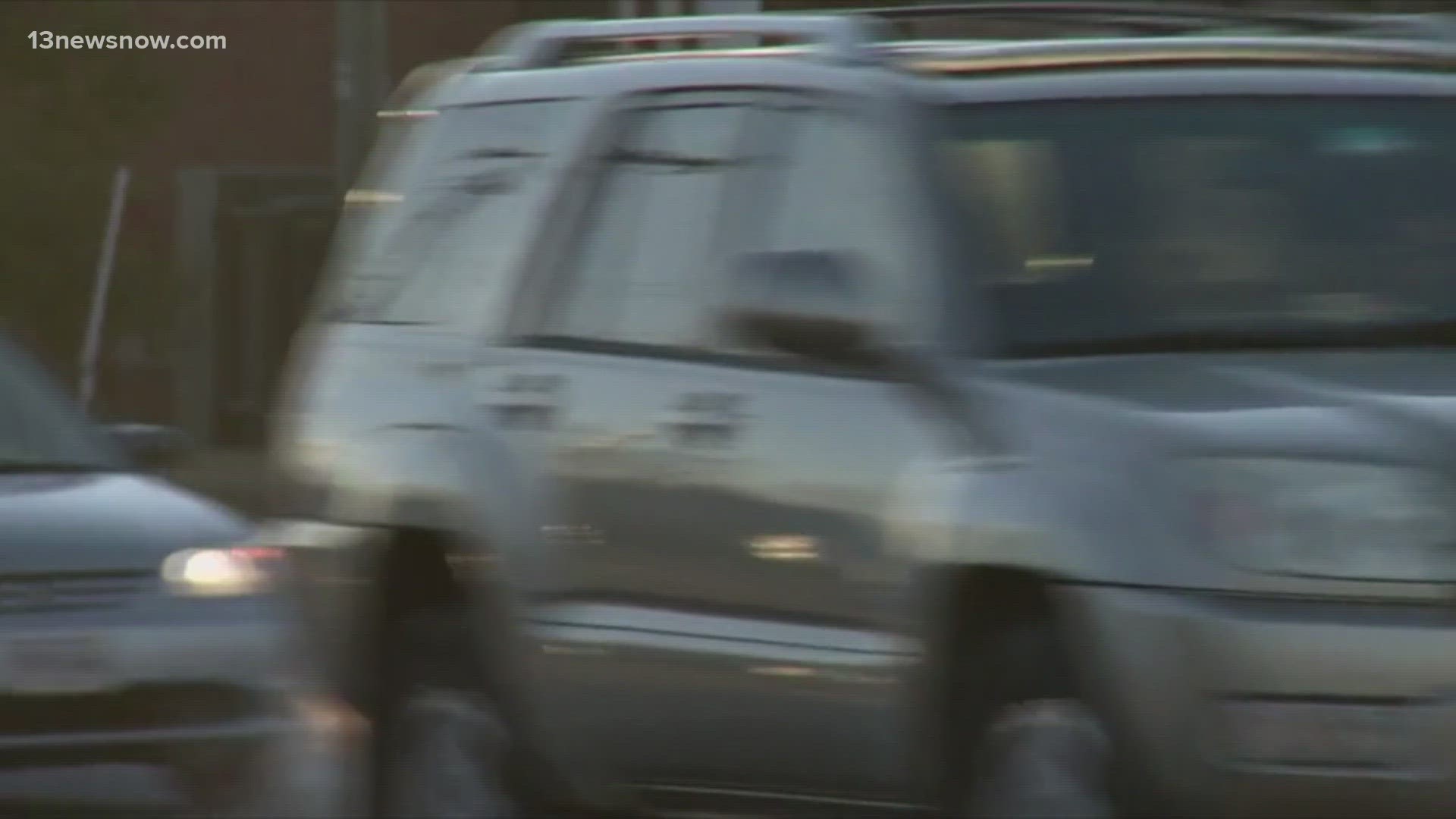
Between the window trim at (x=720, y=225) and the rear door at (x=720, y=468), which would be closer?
the rear door at (x=720, y=468)

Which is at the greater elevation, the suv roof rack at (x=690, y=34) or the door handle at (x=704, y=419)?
the suv roof rack at (x=690, y=34)

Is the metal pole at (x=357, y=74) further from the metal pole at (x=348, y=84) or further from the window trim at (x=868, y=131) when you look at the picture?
the window trim at (x=868, y=131)

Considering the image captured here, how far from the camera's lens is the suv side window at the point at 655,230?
7.86 metres

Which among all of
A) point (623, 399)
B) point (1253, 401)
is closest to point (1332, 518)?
point (1253, 401)

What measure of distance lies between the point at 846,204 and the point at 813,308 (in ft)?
1.38

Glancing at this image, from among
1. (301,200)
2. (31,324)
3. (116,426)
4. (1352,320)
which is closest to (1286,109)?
(1352,320)

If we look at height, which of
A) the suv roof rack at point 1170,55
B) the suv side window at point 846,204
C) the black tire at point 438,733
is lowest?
the black tire at point 438,733

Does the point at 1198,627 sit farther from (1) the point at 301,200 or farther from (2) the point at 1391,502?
(1) the point at 301,200

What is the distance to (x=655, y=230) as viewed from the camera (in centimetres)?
803

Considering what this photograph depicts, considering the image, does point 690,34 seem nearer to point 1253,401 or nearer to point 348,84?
point 1253,401

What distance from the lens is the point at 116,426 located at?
10.3m

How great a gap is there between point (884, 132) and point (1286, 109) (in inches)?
30.3

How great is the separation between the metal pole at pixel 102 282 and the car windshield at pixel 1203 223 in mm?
18011
